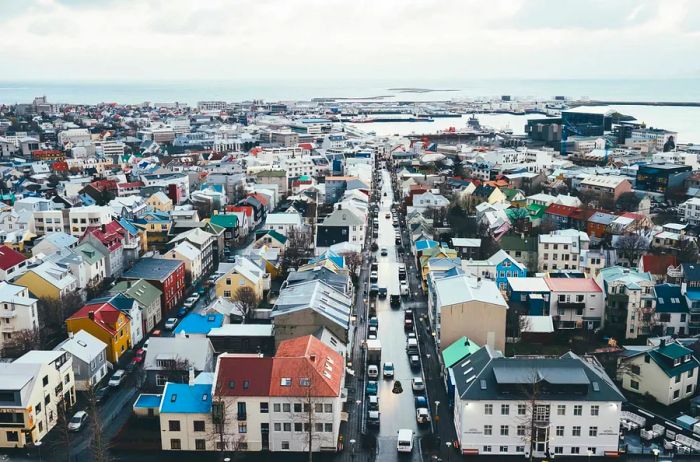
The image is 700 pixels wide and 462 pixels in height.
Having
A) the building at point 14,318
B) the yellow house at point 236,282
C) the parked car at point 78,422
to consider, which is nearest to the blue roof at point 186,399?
the parked car at point 78,422

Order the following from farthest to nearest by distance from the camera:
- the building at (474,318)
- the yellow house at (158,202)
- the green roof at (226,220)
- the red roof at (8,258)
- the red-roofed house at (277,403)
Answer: the yellow house at (158,202) < the green roof at (226,220) < the red roof at (8,258) < the building at (474,318) < the red-roofed house at (277,403)

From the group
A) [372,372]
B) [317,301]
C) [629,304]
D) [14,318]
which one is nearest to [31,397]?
[14,318]

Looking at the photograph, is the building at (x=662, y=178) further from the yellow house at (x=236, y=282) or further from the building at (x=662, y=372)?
the yellow house at (x=236, y=282)

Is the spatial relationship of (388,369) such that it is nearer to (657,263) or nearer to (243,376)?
(243,376)

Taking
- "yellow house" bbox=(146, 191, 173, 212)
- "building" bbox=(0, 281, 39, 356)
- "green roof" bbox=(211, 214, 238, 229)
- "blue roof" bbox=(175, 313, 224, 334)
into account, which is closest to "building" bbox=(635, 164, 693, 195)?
"green roof" bbox=(211, 214, 238, 229)

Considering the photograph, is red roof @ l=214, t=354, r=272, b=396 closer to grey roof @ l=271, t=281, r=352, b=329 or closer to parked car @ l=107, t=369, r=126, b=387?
grey roof @ l=271, t=281, r=352, b=329
